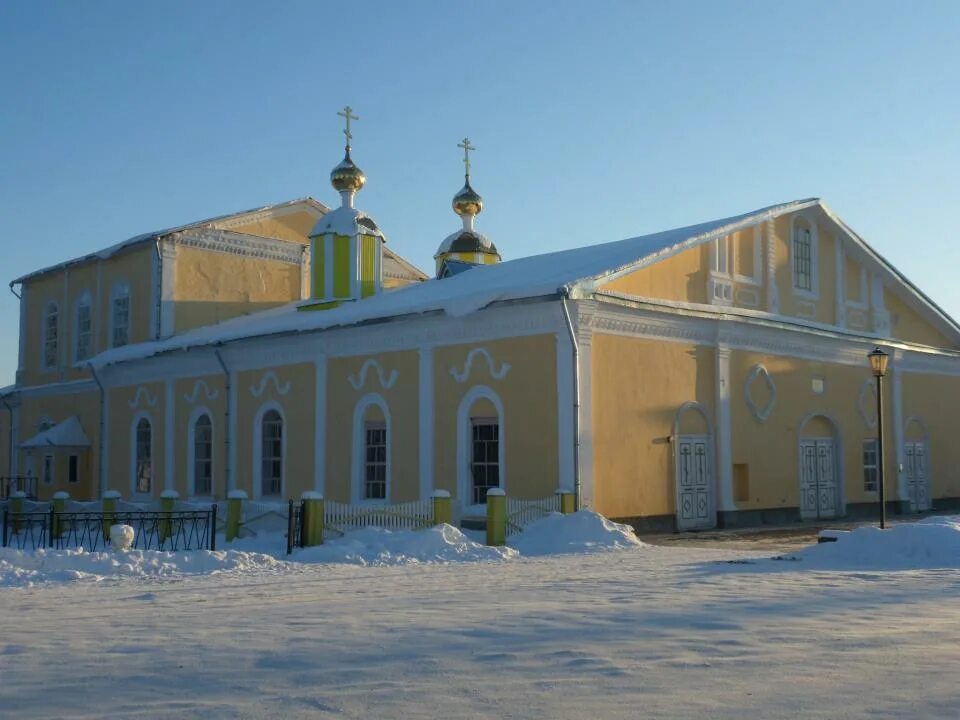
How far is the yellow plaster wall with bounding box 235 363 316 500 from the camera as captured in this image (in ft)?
69.1

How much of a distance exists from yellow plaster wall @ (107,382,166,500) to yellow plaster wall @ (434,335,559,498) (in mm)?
9267

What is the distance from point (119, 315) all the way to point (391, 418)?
11.5 m

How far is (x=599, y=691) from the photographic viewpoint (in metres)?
5.93

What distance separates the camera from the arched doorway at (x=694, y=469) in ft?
59.5

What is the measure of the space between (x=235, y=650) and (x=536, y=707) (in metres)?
2.38

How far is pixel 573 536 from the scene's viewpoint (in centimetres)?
1484

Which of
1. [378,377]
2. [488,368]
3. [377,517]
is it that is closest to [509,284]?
[488,368]

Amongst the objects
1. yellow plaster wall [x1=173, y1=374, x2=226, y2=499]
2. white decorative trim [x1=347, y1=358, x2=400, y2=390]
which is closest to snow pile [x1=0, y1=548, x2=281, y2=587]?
white decorative trim [x1=347, y1=358, x2=400, y2=390]

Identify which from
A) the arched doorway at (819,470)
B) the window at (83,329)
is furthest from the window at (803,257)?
the window at (83,329)

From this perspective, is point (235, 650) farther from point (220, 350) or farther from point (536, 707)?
point (220, 350)

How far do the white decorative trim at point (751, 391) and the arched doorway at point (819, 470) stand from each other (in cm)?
112

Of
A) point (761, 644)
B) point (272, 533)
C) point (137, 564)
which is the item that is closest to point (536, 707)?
point (761, 644)

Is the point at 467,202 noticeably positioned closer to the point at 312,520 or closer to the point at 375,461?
the point at 375,461

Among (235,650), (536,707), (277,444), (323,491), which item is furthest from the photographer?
(277,444)
